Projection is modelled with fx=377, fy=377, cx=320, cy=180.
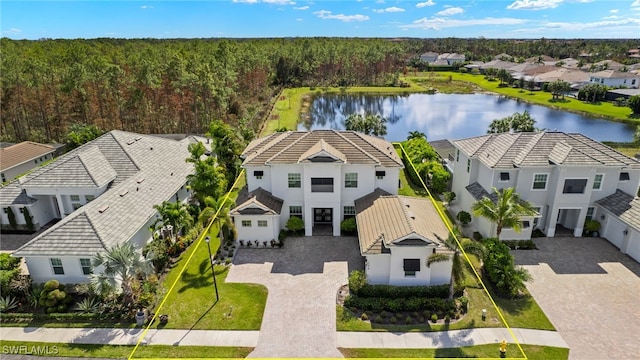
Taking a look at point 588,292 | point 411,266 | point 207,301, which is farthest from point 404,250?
point 207,301

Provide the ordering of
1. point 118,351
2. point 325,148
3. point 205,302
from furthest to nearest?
point 325,148
point 205,302
point 118,351

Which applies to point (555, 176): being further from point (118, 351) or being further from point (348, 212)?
point (118, 351)

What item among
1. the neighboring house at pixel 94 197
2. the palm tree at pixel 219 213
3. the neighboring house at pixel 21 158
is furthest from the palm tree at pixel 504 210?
the neighboring house at pixel 21 158

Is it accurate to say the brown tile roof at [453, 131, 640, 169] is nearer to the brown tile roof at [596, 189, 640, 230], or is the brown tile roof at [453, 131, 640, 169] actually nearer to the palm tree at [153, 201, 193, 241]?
the brown tile roof at [596, 189, 640, 230]

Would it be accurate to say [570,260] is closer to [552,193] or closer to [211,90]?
[552,193]

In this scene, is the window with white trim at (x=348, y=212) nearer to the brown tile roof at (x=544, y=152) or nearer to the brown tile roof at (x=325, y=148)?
the brown tile roof at (x=325, y=148)

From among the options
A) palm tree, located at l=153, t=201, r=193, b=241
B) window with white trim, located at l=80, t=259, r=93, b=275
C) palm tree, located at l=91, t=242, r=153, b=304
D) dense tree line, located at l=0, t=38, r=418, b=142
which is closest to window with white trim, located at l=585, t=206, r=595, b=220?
palm tree, located at l=153, t=201, r=193, b=241

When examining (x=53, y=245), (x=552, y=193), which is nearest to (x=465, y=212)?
(x=552, y=193)
